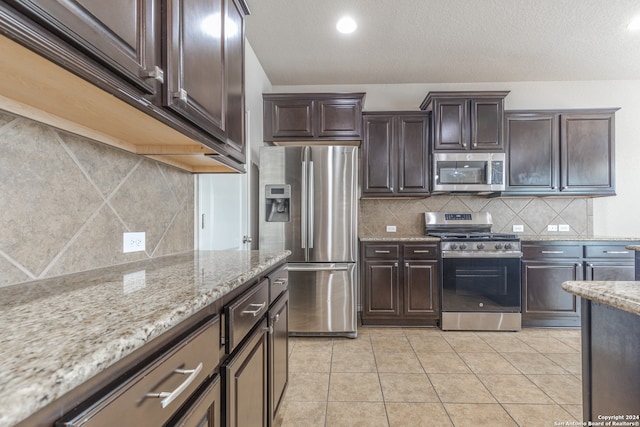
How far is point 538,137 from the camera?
3.32m

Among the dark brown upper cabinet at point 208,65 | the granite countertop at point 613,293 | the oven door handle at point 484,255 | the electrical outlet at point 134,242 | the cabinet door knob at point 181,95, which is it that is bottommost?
the oven door handle at point 484,255

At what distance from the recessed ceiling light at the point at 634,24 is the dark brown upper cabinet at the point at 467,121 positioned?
41.0 inches

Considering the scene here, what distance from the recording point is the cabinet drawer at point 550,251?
3115 mm

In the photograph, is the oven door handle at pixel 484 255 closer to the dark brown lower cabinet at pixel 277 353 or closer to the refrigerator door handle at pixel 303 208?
the refrigerator door handle at pixel 303 208

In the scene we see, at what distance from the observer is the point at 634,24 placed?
8.67ft

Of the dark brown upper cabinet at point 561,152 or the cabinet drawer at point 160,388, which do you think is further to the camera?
the dark brown upper cabinet at point 561,152

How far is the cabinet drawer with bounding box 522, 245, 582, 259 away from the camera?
10.2 feet

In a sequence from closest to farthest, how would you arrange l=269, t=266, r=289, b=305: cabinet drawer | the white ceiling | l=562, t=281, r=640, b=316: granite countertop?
l=562, t=281, r=640, b=316: granite countertop → l=269, t=266, r=289, b=305: cabinet drawer → the white ceiling

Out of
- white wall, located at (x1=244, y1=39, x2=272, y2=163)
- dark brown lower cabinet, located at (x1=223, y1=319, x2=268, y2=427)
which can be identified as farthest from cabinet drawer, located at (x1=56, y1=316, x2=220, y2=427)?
white wall, located at (x1=244, y1=39, x2=272, y2=163)

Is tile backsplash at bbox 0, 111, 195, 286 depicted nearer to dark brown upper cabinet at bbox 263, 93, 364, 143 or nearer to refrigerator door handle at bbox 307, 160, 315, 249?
refrigerator door handle at bbox 307, 160, 315, 249

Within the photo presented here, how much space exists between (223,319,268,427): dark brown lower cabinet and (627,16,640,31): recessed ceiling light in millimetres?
3853

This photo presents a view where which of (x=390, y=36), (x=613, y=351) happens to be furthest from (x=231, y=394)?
(x=390, y=36)

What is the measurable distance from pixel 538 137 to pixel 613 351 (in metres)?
3.11

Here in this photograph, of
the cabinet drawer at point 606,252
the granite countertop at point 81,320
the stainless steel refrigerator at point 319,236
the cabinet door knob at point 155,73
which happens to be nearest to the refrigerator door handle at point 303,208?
the stainless steel refrigerator at point 319,236
